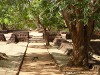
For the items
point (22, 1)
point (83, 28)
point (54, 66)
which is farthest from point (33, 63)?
point (22, 1)

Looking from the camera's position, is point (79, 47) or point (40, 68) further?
point (79, 47)

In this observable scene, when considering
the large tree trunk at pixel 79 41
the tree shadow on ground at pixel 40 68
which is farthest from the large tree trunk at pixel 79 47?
the tree shadow on ground at pixel 40 68

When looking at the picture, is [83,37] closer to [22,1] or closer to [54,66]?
[54,66]

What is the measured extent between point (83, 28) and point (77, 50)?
52.6 inches

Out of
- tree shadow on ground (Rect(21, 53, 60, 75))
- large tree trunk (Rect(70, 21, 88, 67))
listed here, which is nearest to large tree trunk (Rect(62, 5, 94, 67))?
large tree trunk (Rect(70, 21, 88, 67))

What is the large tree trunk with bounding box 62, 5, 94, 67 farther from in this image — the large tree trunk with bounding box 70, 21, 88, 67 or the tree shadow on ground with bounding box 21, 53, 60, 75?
the tree shadow on ground with bounding box 21, 53, 60, 75

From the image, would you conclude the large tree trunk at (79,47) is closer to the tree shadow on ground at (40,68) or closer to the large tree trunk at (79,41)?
the large tree trunk at (79,41)

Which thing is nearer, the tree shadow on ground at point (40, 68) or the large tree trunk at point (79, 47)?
the tree shadow on ground at point (40, 68)

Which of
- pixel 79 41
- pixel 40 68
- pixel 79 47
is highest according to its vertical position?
pixel 79 41

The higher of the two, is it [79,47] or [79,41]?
[79,41]

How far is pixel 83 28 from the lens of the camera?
15.4m

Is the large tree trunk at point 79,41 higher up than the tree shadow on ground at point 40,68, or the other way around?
the large tree trunk at point 79,41

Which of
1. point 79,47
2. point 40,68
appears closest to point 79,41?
point 79,47

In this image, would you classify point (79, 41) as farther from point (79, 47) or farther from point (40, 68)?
point (40, 68)
